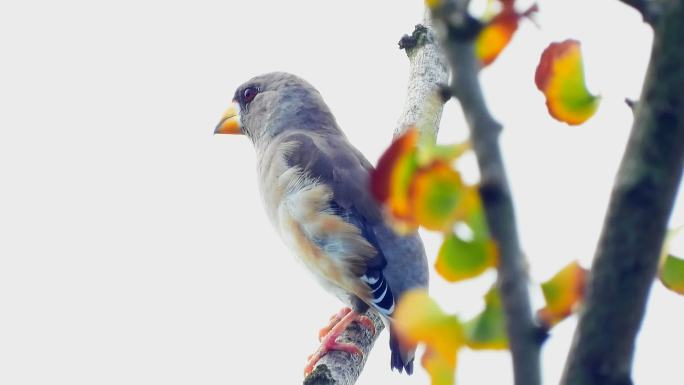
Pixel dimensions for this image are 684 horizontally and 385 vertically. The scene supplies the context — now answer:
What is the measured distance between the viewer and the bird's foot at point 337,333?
5.00 metres

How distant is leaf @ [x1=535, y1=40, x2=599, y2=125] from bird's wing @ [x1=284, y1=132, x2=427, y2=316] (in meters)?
3.72

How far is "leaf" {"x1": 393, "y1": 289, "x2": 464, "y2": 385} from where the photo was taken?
110 centimetres

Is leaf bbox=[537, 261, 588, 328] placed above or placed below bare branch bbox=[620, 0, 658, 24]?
below

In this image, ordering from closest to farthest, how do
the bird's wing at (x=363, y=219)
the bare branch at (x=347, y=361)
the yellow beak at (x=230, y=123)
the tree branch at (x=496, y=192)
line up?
the tree branch at (x=496, y=192)
the bare branch at (x=347, y=361)
the bird's wing at (x=363, y=219)
the yellow beak at (x=230, y=123)

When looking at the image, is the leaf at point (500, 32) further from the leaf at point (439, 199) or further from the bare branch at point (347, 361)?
the bare branch at point (347, 361)

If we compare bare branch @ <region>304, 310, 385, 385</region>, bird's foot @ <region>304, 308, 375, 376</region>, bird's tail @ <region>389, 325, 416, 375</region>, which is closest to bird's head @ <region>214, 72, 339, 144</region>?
bird's foot @ <region>304, 308, 375, 376</region>

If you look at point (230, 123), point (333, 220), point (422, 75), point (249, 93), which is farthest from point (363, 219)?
point (230, 123)

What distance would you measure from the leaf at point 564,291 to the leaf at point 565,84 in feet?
0.73

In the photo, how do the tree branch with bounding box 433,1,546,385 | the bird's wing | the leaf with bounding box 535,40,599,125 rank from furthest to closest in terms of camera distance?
the bird's wing, the leaf with bounding box 535,40,599,125, the tree branch with bounding box 433,1,546,385

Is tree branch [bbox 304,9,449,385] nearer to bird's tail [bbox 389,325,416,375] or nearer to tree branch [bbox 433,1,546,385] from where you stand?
bird's tail [bbox 389,325,416,375]

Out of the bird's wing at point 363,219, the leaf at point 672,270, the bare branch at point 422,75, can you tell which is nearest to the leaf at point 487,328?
the leaf at point 672,270

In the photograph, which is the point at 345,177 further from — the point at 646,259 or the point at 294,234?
the point at 646,259

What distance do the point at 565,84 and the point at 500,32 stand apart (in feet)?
0.80

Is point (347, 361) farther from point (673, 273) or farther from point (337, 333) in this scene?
point (673, 273)
